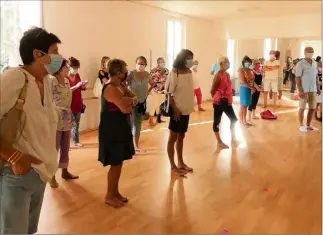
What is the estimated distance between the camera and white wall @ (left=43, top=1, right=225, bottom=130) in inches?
235

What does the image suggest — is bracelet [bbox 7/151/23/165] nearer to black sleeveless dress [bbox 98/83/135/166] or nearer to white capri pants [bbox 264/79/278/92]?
black sleeveless dress [bbox 98/83/135/166]

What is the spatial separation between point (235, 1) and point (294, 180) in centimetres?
538

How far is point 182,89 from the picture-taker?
3.80 meters

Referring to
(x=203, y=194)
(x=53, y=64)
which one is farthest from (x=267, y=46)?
(x=53, y=64)

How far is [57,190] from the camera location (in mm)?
3477

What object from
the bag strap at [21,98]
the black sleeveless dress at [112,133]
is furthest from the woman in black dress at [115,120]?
the bag strap at [21,98]

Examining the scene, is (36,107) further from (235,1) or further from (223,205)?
(235,1)

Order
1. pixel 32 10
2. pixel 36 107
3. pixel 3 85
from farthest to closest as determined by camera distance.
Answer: pixel 32 10 < pixel 36 107 < pixel 3 85

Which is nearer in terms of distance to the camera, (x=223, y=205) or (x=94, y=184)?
(x=223, y=205)

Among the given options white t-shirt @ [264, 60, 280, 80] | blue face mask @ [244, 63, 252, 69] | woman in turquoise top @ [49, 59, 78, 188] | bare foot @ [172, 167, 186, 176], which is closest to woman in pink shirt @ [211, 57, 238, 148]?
bare foot @ [172, 167, 186, 176]

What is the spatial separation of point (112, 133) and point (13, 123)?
5.12ft

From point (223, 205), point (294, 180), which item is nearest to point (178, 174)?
point (223, 205)

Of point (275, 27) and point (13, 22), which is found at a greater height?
point (275, 27)

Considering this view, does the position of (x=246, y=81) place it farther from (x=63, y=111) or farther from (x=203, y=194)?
(x=63, y=111)
